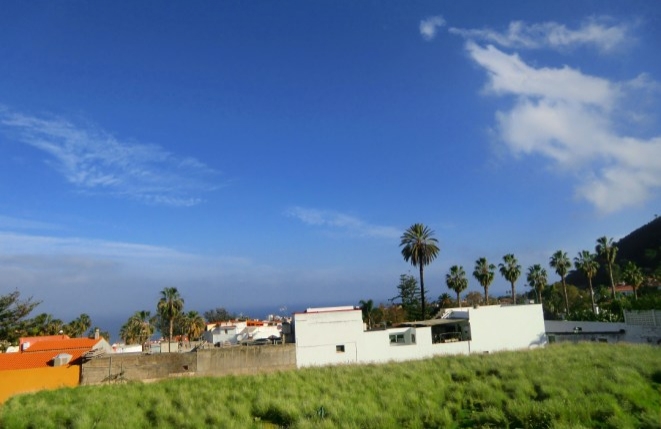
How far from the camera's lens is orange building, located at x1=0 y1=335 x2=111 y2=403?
30.5m

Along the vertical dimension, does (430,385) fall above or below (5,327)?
below

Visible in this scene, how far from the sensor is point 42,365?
34.9m

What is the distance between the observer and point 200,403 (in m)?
24.4

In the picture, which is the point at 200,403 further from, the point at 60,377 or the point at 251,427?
the point at 60,377

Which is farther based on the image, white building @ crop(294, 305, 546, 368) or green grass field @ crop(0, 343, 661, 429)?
white building @ crop(294, 305, 546, 368)

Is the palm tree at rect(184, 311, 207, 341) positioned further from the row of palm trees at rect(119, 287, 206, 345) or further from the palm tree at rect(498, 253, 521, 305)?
the palm tree at rect(498, 253, 521, 305)

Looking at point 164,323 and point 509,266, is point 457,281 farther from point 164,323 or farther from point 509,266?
point 164,323

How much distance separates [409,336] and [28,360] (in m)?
29.6

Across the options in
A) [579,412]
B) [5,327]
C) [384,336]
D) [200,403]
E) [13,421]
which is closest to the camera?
[579,412]

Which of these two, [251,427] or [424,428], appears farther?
[251,427]

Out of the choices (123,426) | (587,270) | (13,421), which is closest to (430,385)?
(123,426)

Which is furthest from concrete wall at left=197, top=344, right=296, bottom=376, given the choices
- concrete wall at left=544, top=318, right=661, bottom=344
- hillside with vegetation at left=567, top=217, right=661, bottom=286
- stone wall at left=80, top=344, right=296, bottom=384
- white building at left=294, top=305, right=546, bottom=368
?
hillside with vegetation at left=567, top=217, right=661, bottom=286

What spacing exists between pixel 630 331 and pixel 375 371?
26832mm

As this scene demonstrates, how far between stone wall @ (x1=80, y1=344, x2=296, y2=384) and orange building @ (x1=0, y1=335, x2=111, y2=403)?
53.3 inches
